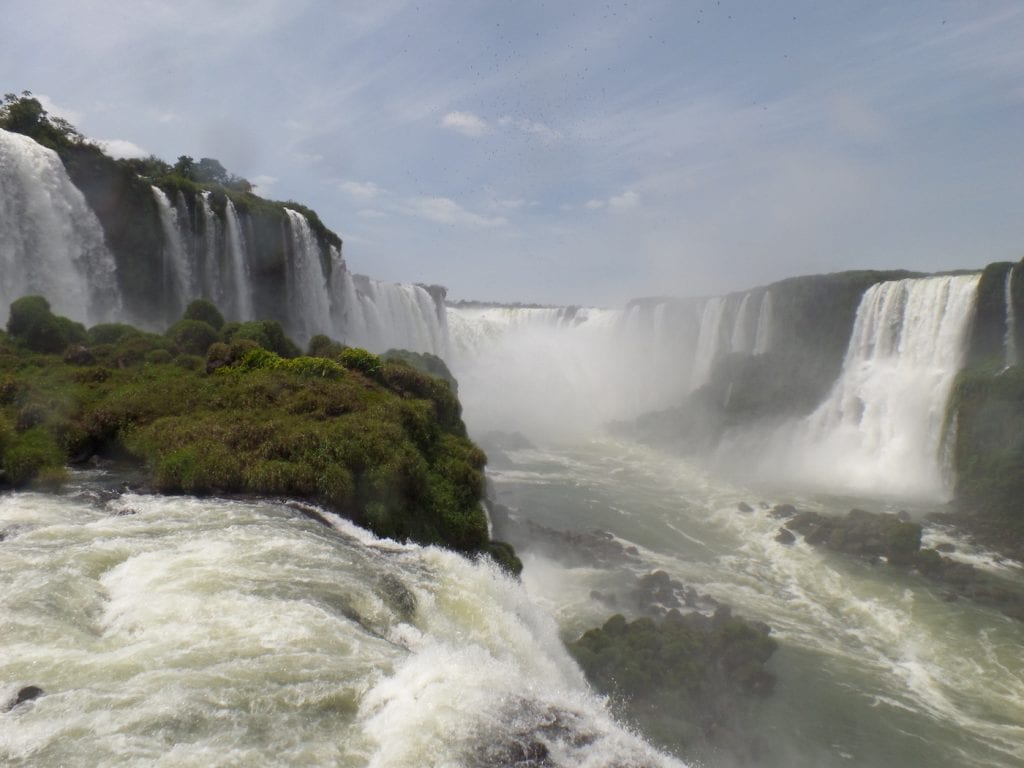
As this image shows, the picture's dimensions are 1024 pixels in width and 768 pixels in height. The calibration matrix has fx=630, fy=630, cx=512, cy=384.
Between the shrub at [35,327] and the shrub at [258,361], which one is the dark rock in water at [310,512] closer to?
the shrub at [258,361]

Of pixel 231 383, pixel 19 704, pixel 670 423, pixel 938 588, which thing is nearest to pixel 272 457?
pixel 231 383

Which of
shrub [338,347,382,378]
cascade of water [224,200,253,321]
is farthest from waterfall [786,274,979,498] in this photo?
cascade of water [224,200,253,321]

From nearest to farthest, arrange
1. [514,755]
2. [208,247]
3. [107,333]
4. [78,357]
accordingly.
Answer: [514,755] < [78,357] < [107,333] < [208,247]

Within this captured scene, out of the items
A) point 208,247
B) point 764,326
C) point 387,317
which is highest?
point 764,326

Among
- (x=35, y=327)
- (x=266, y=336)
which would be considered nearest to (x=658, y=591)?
(x=266, y=336)

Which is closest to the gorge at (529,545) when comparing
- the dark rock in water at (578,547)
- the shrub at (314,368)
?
the dark rock in water at (578,547)

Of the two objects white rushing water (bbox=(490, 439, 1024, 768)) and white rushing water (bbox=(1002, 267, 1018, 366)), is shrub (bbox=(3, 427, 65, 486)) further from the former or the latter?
white rushing water (bbox=(1002, 267, 1018, 366))

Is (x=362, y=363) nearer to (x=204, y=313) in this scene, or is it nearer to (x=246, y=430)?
(x=246, y=430)
